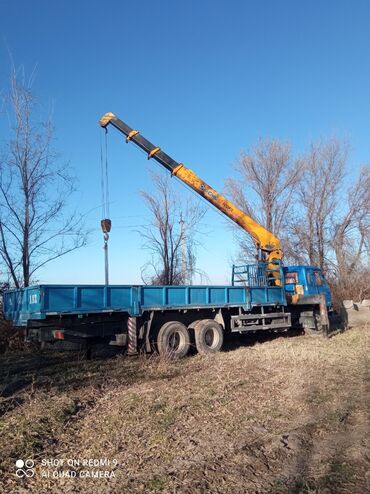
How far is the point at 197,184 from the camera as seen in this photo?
628 inches

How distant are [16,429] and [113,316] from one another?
18.8ft

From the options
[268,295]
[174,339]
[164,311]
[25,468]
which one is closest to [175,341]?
[174,339]

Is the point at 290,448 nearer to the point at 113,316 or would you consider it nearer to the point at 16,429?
the point at 16,429

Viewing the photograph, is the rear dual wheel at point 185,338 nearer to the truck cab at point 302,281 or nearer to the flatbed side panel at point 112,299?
the flatbed side panel at point 112,299

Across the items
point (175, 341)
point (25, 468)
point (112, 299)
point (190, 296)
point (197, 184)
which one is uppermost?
point (197, 184)

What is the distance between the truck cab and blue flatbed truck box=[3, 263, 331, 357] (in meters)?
0.04

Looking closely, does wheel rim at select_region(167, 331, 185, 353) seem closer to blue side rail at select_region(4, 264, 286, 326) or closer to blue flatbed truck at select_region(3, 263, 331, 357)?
blue flatbed truck at select_region(3, 263, 331, 357)

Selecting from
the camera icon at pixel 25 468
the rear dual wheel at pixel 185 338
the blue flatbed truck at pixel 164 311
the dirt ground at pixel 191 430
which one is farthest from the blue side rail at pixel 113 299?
the camera icon at pixel 25 468

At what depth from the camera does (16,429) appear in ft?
16.7

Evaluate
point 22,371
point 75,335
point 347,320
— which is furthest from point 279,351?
point 347,320

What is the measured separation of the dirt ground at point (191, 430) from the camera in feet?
13.1

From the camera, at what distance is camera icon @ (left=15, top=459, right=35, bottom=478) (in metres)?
4.07

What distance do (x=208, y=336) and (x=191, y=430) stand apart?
7480 millimetres

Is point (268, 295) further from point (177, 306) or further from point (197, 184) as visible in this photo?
point (197, 184)
